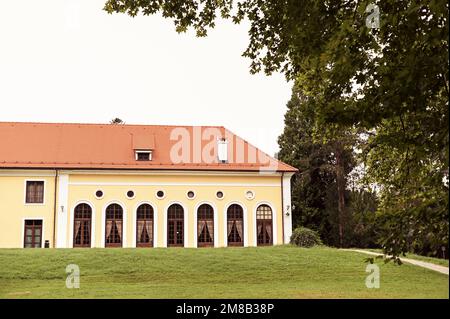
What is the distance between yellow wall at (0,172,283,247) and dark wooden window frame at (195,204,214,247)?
1.07 ft

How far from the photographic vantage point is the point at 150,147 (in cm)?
2850

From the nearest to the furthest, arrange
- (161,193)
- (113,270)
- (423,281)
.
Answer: (423,281) → (113,270) → (161,193)

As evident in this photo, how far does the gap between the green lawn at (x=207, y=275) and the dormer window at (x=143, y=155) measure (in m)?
9.24

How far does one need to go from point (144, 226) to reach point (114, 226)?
5.21 ft

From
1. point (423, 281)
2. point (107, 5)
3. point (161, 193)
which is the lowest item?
point (423, 281)

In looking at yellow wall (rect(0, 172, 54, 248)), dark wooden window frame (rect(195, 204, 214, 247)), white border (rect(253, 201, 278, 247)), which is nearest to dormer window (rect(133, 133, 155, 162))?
dark wooden window frame (rect(195, 204, 214, 247))

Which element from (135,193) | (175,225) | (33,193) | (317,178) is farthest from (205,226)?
(317,178)

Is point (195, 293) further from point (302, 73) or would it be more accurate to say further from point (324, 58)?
point (324, 58)

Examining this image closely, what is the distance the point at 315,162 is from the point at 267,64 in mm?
29320

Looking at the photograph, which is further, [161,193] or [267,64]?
[161,193]

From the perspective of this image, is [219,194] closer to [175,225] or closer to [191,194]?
[191,194]

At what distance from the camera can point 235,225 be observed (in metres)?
28.0

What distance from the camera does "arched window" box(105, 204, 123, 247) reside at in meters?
26.8

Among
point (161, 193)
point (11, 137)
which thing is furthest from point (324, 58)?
point (11, 137)
